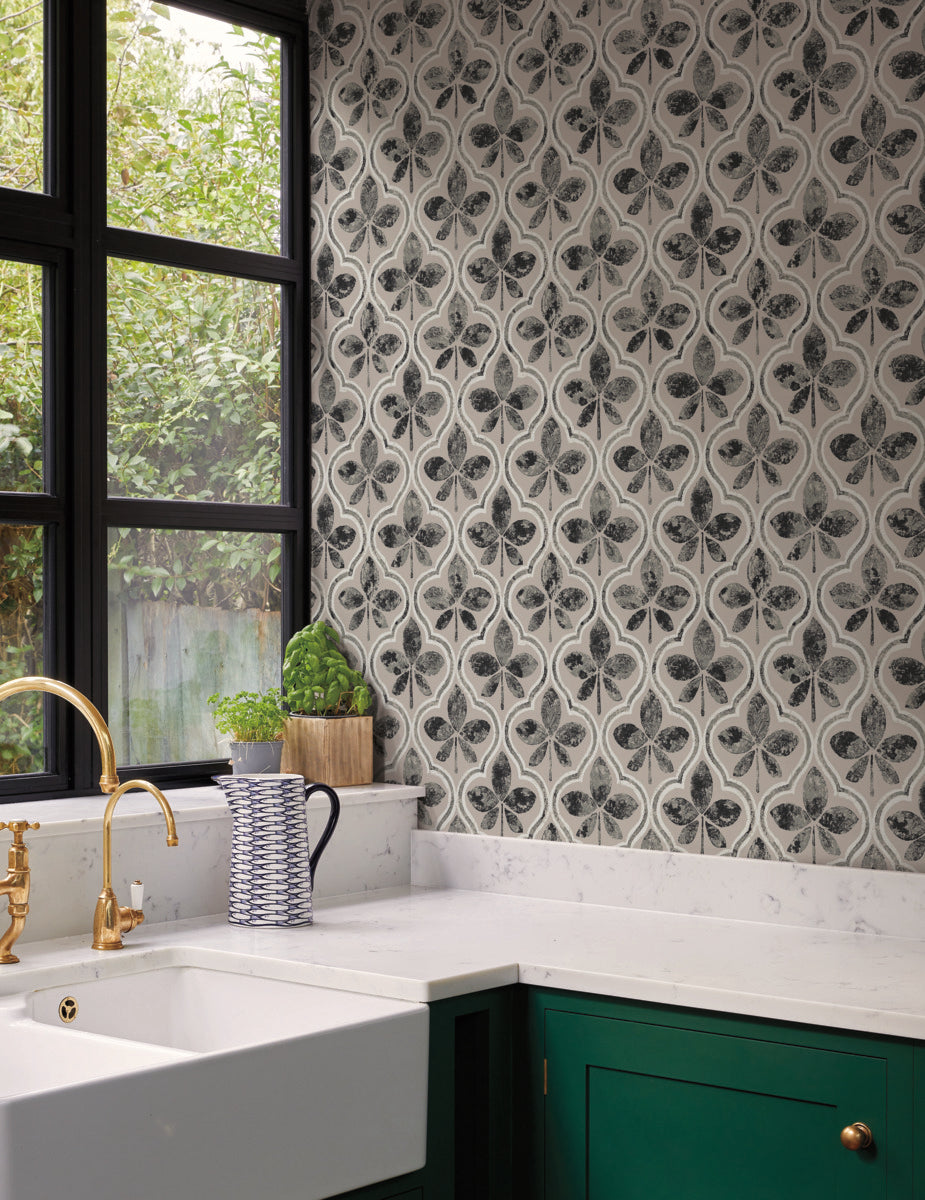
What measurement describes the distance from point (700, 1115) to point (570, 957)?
0.31 meters

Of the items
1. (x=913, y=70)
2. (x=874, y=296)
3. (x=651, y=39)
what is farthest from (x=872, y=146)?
(x=651, y=39)

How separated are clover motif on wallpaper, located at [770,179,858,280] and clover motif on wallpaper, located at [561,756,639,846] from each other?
0.98 metres

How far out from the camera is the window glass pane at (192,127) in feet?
9.49

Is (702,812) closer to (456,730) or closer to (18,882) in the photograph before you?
(456,730)

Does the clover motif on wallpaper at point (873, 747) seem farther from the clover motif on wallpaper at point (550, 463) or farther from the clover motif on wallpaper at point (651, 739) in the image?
the clover motif on wallpaper at point (550, 463)

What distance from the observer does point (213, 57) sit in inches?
120

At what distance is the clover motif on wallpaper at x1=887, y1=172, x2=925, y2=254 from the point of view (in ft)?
7.87

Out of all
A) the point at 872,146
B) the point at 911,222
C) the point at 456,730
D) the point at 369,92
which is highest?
the point at 369,92

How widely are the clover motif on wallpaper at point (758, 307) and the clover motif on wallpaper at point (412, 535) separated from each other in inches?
29.0

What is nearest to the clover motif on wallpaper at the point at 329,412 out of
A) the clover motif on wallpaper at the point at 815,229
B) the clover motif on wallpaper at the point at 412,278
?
the clover motif on wallpaper at the point at 412,278

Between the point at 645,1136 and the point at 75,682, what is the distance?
1.36 metres

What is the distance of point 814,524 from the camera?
250 cm

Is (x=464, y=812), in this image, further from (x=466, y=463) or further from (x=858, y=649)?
(x=858, y=649)

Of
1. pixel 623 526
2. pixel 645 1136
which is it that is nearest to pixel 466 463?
pixel 623 526
